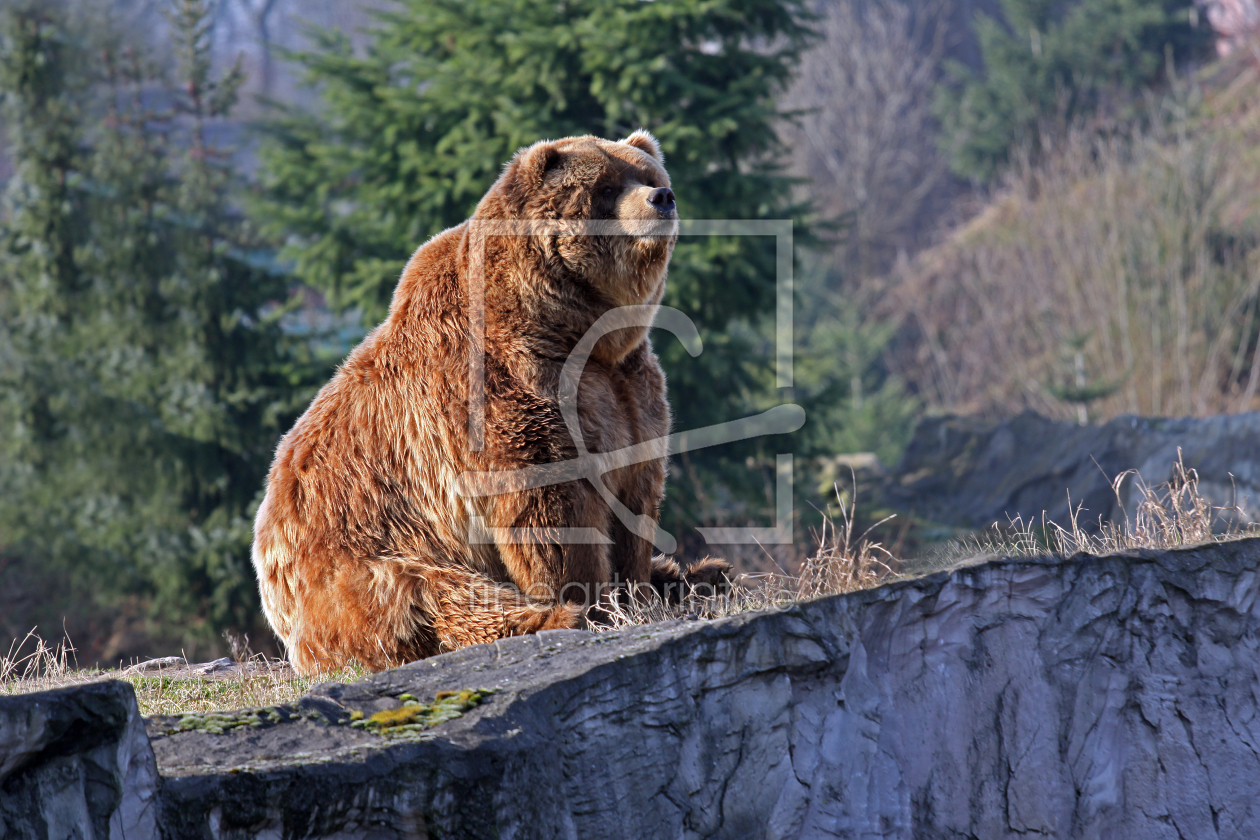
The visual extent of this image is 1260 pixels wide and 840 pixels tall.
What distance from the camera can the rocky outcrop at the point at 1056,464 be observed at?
9797 millimetres

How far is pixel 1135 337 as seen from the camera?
1383 centimetres

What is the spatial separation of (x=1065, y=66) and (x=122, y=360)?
67.2 feet

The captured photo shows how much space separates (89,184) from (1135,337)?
489 inches

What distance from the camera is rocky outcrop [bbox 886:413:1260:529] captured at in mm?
9797

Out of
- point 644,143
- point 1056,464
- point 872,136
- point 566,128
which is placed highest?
point 872,136

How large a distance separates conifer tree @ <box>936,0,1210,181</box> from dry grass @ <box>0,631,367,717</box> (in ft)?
71.2

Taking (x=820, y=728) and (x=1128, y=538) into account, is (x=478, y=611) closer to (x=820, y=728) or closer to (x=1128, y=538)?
(x=820, y=728)

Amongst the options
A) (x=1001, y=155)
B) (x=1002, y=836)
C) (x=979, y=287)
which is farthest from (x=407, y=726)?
(x=1001, y=155)

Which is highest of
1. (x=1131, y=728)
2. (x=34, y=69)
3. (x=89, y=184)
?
(x=34, y=69)

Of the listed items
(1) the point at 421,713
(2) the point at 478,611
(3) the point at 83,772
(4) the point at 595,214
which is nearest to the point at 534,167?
(4) the point at 595,214

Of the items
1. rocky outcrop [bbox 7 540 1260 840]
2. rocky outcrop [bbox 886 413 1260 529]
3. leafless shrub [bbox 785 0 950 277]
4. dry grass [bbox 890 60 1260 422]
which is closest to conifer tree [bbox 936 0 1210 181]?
leafless shrub [bbox 785 0 950 277]

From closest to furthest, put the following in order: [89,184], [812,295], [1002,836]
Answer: [1002,836] → [89,184] → [812,295]

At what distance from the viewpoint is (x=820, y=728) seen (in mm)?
3719

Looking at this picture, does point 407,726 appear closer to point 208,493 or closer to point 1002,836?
point 1002,836
